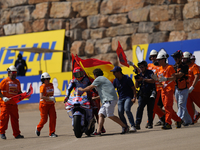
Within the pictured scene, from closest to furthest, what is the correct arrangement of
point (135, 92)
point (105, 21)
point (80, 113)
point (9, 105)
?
point (80, 113) < point (135, 92) < point (9, 105) < point (105, 21)

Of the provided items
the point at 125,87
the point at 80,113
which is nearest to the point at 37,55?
the point at 125,87

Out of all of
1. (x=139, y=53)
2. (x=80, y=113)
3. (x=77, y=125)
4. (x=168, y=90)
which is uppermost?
(x=139, y=53)

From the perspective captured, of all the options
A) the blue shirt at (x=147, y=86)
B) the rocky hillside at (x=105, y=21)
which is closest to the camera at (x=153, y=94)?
the blue shirt at (x=147, y=86)

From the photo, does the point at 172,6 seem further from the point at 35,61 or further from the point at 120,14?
the point at 35,61

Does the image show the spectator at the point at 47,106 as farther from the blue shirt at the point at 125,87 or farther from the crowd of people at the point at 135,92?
the blue shirt at the point at 125,87

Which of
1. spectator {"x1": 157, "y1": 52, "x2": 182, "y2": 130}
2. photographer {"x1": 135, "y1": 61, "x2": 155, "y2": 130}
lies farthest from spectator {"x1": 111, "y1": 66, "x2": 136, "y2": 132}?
spectator {"x1": 157, "y1": 52, "x2": 182, "y2": 130}

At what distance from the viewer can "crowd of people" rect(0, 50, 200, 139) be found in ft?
27.7

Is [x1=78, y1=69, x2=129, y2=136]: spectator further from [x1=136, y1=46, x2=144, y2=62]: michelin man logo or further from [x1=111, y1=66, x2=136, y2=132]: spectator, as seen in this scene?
[x1=136, y1=46, x2=144, y2=62]: michelin man logo

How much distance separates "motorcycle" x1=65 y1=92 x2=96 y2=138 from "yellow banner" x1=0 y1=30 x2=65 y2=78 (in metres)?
13.8

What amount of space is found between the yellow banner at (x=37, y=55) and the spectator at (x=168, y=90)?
1393 cm

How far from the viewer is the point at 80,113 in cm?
843

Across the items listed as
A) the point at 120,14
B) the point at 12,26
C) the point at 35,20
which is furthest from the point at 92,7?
the point at 12,26

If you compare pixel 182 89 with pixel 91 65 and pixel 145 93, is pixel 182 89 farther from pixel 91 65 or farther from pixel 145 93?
pixel 91 65

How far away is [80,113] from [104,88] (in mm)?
771
